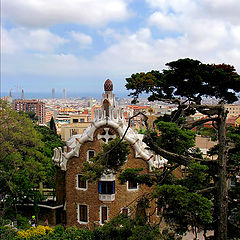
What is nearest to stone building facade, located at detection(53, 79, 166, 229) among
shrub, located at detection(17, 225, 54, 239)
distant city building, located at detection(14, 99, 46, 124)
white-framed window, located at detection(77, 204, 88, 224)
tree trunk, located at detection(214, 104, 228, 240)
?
white-framed window, located at detection(77, 204, 88, 224)

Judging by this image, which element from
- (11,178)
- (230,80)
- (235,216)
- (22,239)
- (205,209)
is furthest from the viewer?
(11,178)

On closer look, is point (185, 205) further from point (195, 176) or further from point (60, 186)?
point (60, 186)

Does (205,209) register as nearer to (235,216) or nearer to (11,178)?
(235,216)

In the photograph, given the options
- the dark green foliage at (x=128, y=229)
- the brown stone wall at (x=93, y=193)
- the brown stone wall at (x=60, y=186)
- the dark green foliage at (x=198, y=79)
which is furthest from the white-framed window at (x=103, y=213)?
the dark green foliage at (x=128, y=229)

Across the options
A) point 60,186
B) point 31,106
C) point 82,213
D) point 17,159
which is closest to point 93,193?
point 82,213

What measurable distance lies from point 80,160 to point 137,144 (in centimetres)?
372

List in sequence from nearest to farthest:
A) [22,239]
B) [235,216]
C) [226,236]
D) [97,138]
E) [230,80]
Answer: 1. [226,236]
2. [235,216]
3. [22,239]
4. [230,80]
5. [97,138]

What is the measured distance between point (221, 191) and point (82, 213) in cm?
1379

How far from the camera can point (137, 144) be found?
65.7 ft

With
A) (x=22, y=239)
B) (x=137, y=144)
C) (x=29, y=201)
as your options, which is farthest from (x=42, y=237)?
(x=29, y=201)

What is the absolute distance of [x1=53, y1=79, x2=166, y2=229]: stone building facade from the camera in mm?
19875

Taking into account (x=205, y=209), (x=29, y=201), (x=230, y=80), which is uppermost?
(x=230, y=80)

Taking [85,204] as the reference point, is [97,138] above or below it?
above

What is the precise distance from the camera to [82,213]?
20922mm
